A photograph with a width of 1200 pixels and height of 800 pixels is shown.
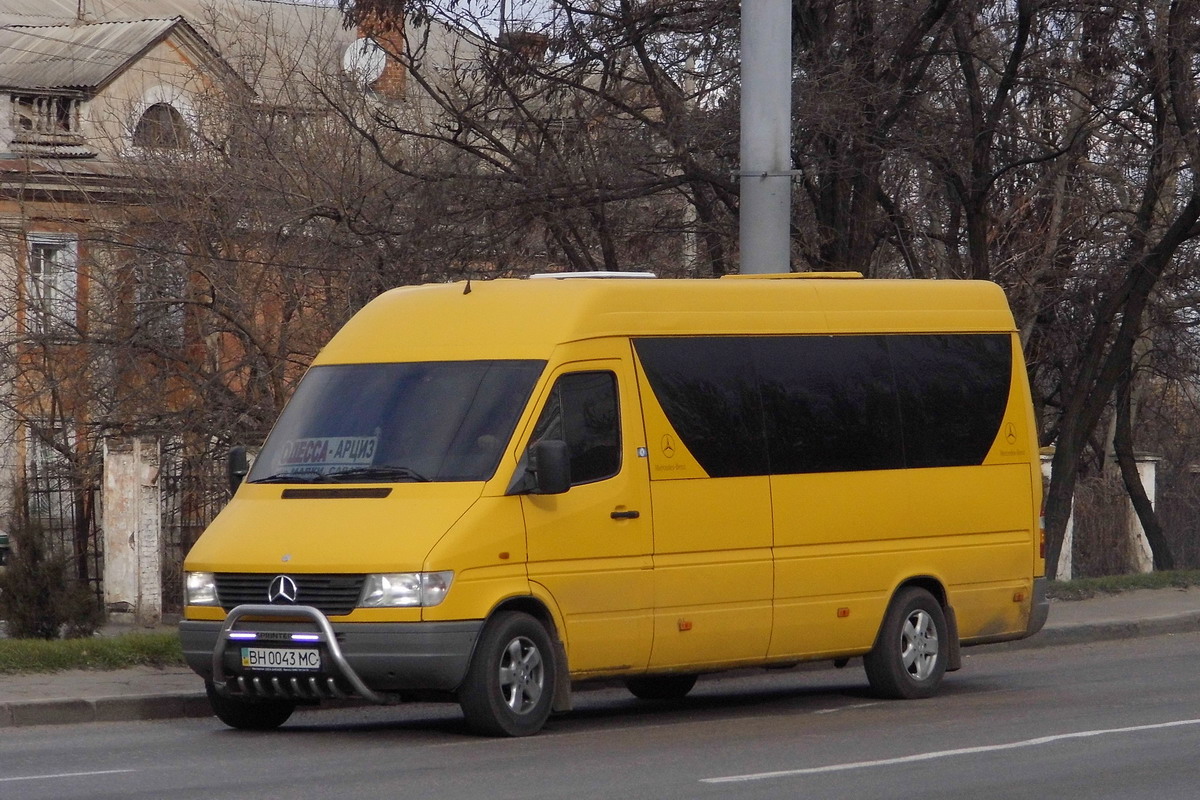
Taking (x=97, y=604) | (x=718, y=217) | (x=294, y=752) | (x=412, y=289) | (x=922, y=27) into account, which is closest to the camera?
Result: (x=294, y=752)

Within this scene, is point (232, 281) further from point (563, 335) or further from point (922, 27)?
point (563, 335)

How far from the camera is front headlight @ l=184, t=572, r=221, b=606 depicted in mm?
9844

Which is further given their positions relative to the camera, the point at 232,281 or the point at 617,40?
the point at 232,281

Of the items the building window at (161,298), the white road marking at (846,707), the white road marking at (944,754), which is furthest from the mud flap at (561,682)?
the building window at (161,298)

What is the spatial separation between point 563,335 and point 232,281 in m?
11.8

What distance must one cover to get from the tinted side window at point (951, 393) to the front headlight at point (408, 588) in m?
3.87

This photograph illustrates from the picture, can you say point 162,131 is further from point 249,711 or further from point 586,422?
point 586,422

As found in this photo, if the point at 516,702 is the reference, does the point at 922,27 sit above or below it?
above

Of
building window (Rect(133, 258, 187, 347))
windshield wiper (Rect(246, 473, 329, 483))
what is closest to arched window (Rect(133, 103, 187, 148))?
building window (Rect(133, 258, 187, 347))

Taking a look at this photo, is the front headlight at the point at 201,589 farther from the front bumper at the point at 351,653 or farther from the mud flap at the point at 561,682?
the mud flap at the point at 561,682

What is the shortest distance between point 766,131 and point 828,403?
3857 mm

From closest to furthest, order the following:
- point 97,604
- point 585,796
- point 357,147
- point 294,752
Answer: point 585,796 → point 294,752 → point 97,604 → point 357,147

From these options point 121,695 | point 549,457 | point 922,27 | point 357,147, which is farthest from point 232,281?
point 549,457

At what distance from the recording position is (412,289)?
10906 mm
